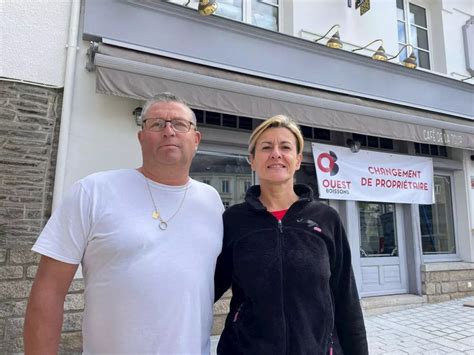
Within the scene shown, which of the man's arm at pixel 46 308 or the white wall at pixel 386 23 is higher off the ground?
the white wall at pixel 386 23

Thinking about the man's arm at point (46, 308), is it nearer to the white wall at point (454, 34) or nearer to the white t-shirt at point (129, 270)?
the white t-shirt at point (129, 270)

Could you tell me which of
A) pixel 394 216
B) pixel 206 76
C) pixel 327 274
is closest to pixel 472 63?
pixel 394 216

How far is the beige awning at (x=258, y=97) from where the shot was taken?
3701mm

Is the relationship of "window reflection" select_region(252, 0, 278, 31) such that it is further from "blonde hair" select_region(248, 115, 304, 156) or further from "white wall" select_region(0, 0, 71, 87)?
"blonde hair" select_region(248, 115, 304, 156)

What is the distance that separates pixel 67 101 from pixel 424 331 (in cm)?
537

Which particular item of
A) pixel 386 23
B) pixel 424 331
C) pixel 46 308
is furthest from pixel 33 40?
pixel 424 331

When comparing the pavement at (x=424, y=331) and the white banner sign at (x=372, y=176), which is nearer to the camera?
the pavement at (x=424, y=331)

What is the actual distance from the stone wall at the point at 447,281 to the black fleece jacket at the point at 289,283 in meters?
5.47

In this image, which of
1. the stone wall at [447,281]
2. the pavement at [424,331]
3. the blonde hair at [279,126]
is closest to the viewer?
the blonde hair at [279,126]

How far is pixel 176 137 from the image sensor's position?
5.31 feet

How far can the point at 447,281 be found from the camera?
6348 millimetres

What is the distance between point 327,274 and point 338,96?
444 centimetres

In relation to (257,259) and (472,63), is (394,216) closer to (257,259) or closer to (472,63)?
(472,63)

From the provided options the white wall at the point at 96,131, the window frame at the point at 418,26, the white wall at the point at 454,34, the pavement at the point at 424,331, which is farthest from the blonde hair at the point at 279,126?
the white wall at the point at 454,34
